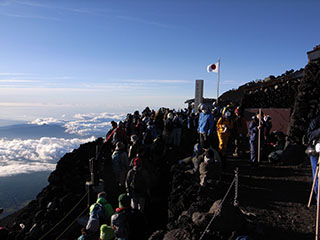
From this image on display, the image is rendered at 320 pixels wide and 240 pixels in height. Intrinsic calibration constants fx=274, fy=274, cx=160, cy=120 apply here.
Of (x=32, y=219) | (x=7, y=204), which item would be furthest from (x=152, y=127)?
(x=7, y=204)

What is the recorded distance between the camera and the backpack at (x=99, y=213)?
20.0 ft

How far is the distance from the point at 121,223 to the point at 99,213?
1.24 meters

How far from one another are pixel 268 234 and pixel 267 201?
6.94 feet

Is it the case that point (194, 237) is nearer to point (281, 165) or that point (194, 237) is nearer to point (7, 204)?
point (281, 165)

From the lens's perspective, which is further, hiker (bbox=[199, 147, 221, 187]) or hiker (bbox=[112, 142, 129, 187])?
hiker (bbox=[112, 142, 129, 187])

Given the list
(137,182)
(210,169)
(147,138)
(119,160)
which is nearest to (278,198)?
(210,169)

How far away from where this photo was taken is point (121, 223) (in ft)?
16.7

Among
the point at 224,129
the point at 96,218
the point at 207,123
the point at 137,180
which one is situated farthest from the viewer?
the point at 207,123

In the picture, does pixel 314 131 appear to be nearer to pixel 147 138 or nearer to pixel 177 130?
pixel 147 138

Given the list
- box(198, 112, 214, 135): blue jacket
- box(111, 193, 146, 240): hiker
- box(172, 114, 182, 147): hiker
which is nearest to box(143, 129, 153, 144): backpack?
box(172, 114, 182, 147): hiker

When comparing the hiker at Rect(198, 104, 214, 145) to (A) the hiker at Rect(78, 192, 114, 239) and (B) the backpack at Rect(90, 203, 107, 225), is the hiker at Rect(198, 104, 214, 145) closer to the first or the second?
(A) the hiker at Rect(78, 192, 114, 239)

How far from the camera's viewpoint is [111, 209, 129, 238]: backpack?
5.06 metres

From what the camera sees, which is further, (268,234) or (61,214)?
(61,214)

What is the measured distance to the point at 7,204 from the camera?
13812 centimetres
